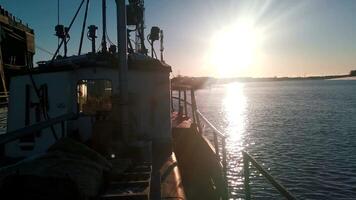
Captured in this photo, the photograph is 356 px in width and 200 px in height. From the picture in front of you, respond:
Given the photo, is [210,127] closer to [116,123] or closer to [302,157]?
[116,123]

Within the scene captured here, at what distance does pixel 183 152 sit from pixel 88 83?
15.5 feet

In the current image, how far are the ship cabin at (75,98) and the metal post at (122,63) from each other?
1668mm

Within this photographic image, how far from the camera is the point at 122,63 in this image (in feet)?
32.3

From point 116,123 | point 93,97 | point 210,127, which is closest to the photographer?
point 116,123

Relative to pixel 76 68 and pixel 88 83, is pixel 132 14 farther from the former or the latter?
pixel 76 68

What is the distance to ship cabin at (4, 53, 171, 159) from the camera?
39.7 feet

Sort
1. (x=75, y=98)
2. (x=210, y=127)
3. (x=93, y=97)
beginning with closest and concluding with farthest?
(x=210, y=127), (x=75, y=98), (x=93, y=97)

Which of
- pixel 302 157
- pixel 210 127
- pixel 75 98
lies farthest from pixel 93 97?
pixel 302 157

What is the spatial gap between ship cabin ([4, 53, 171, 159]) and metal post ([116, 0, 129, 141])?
5.47ft

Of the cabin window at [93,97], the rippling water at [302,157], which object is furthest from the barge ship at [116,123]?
the rippling water at [302,157]

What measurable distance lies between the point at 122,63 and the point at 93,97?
386 centimetres

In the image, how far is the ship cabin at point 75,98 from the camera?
12.1 m

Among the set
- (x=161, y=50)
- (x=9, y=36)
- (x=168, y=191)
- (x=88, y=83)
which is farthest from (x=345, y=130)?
(x=9, y=36)

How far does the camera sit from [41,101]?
480 inches
